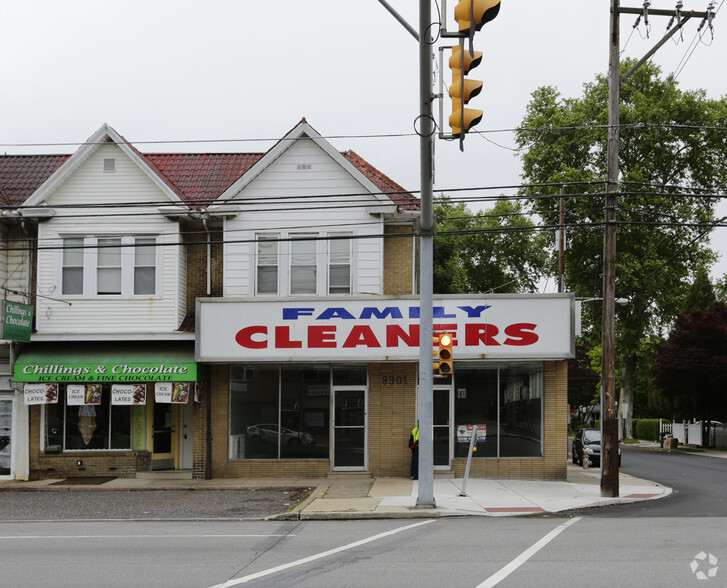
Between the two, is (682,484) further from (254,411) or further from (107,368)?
(107,368)

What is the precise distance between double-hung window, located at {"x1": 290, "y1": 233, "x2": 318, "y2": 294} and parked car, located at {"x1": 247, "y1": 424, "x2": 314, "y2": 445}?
143 inches

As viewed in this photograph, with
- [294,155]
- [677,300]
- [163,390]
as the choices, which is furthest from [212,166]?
[677,300]

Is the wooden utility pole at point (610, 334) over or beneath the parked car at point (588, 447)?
over

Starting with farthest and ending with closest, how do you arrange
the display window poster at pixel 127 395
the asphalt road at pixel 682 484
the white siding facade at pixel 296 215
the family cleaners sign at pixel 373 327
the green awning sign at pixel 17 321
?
the white siding facade at pixel 296 215, the display window poster at pixel 127 395, the family cleaners sign at pixel 373 327, the green awning sign at pixel 17 321, the asphalt road at pixel 682 484

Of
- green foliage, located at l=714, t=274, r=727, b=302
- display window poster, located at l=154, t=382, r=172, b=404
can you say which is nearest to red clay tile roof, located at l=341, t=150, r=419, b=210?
display window poster, located at l=154, t=382, r=172, b=404

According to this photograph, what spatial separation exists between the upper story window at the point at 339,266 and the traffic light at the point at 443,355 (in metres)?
6.26

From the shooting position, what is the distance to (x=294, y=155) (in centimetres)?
2295

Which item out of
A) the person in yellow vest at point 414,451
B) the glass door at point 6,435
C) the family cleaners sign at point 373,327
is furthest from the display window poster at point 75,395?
the person in yellow vest at point 414,451

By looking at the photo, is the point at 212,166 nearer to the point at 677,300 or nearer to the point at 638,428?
the point at 677,300

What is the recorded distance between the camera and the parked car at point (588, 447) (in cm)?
3061

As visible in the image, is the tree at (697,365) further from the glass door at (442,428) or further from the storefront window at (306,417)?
the storefront window at (306,417)

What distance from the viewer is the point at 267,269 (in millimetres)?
23078

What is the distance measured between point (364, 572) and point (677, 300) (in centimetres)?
4288

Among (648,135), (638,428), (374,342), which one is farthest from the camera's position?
(638,428)
